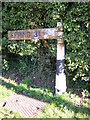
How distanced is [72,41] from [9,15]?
6.80 feet

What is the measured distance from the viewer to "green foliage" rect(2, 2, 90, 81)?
10.1 ft

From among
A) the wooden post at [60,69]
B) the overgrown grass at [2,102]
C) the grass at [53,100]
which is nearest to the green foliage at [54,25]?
the wooden post at [60,69]

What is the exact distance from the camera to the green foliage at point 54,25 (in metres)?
3.09

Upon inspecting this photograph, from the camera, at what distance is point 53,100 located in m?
3.00

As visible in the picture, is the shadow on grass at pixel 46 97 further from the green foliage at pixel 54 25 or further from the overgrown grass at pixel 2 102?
the green foliage at pixel 54 25

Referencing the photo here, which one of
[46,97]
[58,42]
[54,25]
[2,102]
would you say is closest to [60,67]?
[58,42]

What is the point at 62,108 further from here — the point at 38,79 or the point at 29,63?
the point at 29,63

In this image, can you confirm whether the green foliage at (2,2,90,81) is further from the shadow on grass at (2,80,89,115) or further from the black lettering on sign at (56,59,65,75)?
the shadow on grass at (2,80,89,115)

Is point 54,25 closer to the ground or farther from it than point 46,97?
farther from it

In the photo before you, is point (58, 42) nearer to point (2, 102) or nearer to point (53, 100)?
point (53, 100)

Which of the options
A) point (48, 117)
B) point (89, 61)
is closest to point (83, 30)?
point (89, 61)

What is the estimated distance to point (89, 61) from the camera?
10.1 ft

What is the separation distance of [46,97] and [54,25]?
176 centimetres

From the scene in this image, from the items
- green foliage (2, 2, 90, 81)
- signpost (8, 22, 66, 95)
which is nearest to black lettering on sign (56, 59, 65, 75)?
signpost (8, 22, 66, 95)
